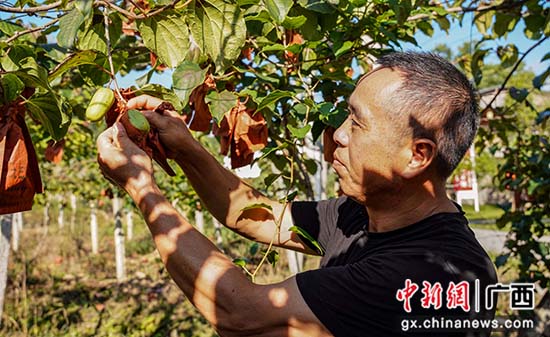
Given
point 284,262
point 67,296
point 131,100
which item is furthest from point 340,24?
point 284,262

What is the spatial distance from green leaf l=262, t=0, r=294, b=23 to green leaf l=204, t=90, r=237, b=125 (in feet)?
0.98

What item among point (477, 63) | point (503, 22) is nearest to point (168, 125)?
point (503, 22)

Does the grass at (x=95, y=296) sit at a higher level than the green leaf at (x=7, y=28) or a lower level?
lower

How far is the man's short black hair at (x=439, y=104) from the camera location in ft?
3.42

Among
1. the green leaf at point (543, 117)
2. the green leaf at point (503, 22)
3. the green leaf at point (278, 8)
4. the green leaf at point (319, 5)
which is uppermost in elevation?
the green leaf at point (503, 22)

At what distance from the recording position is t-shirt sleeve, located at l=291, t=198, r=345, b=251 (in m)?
1.45

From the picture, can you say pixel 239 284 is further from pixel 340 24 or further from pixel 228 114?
pixel 340 24

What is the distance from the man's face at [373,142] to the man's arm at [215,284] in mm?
265

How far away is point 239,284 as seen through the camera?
98 centimetres

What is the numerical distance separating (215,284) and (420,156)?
18.5 inches

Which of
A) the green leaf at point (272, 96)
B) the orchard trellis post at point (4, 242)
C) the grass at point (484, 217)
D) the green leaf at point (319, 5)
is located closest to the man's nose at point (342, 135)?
the green leaf at point (272, 96)

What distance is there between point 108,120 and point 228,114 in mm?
293

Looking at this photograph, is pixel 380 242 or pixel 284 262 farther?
pixel 284 262

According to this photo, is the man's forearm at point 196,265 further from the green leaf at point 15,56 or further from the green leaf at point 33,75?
the green leaf at point 15,56
